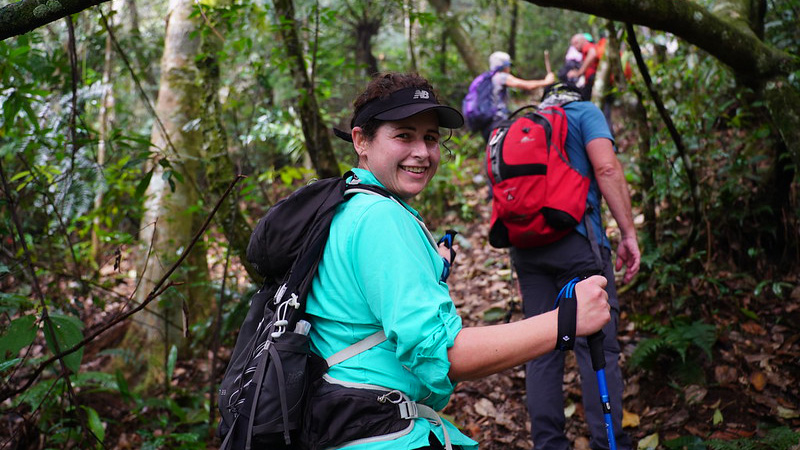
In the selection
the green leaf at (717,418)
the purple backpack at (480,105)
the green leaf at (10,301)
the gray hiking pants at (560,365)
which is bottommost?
the green leaf at (717,418)

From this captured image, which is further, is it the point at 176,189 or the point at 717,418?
the point at 176,189

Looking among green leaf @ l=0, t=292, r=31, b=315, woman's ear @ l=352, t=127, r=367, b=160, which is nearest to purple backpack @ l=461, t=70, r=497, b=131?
green leaf @ l=0, t=292, r=31, b=315

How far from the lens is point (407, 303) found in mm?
1672

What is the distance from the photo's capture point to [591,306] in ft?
5.94

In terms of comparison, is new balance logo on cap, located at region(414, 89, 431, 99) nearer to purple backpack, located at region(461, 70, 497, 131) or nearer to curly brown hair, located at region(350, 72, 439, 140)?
curly brown hair, located at region(350, 72, 439, 140)

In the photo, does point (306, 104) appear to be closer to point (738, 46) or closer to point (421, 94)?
point (421, 94)

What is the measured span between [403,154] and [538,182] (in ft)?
5.17

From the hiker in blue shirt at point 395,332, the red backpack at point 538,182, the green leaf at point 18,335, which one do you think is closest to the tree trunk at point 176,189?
the green leaf at point 18,335

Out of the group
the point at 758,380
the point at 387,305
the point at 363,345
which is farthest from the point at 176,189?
the point at 758,380

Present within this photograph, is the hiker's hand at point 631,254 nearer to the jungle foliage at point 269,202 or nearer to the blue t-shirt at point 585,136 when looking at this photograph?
the blue t-shirt at point 585,136

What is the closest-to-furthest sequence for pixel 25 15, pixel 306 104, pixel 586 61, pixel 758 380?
1. pixel 25 15
2. pixel 758 380
3. pixel 306 104
4. pixel 586 61

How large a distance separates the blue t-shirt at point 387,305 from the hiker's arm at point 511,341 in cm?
5

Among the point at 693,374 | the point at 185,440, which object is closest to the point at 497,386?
the point at 693,374

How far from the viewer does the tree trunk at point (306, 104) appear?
16.1ft
